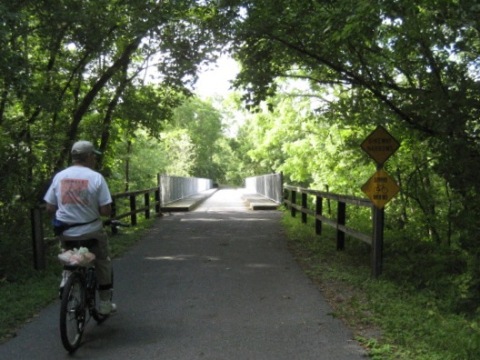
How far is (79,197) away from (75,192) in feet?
0.19

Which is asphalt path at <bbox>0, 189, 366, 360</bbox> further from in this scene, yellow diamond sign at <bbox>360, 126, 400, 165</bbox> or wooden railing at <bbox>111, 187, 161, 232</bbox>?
wooden railing at <bbox>111, 187, 161, 232</bbox>

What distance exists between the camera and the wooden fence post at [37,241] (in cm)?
785

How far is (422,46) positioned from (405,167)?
634 centimetres

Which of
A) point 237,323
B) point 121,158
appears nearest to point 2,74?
point 237,323

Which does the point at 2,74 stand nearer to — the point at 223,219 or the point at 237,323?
the point at 237,323

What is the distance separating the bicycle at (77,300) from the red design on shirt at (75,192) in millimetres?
391

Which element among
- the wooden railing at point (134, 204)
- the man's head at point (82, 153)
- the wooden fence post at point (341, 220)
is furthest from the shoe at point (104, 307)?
the wooden railing at point (134, 204)

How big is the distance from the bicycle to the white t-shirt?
21cm

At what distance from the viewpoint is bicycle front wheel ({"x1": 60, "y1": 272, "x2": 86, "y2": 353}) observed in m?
4.30

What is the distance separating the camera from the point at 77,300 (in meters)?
4.62

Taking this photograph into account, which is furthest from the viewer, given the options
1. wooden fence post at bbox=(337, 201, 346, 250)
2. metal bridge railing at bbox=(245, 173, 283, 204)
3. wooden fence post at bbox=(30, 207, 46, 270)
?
metal bridge railing at bbox=(245, 173, 283, 204)

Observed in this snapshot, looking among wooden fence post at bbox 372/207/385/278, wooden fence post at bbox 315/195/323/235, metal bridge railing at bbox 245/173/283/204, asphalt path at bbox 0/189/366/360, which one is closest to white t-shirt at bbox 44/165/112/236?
asphalt path at bbox 0/189/366/360

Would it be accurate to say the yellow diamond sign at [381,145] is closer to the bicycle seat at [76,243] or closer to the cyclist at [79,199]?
the cyclist at [79,199]

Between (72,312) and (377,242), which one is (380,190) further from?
(72,312)
